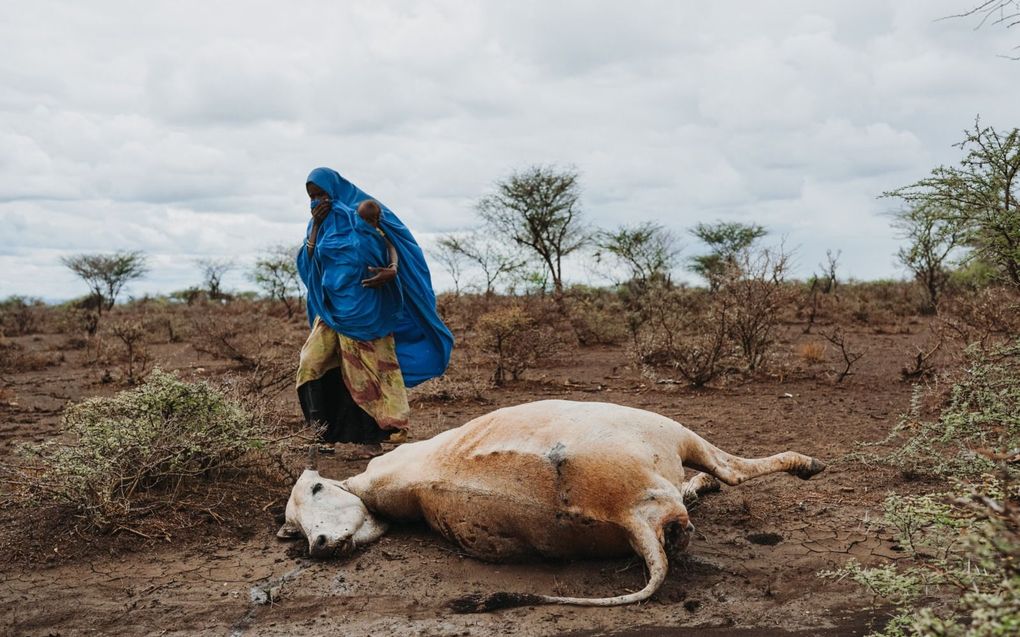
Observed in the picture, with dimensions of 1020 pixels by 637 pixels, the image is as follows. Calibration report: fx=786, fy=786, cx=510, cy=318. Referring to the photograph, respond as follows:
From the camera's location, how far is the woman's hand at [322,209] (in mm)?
5703

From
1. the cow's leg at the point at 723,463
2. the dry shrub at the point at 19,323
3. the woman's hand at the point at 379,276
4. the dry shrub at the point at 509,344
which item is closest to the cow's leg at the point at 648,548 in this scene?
the cow's leg at the point at 723,463

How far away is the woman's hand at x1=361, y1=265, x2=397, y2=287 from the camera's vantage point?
5453 millimetres

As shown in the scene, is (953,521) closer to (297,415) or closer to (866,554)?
(866,554)

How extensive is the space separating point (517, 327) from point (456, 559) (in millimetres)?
6757

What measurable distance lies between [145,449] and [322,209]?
225 centimetres

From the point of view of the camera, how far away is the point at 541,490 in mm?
3117

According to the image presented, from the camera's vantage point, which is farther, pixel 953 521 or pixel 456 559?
pixel 456 559

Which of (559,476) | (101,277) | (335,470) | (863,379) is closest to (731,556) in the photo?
(559,476)

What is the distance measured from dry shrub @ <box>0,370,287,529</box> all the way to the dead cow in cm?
82

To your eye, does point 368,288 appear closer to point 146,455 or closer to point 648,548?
point 146,455

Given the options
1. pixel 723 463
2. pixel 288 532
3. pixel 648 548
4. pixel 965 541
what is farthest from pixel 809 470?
pixel 288 532

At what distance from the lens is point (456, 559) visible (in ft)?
11.5

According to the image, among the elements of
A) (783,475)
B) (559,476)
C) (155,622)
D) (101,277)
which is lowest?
(155,622)

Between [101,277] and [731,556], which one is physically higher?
[101,277]
